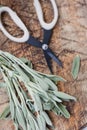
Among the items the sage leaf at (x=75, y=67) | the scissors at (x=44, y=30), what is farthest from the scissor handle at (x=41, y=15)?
the sage leaf at (x=75, y=67)

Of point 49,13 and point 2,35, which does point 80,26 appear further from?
point 2,35

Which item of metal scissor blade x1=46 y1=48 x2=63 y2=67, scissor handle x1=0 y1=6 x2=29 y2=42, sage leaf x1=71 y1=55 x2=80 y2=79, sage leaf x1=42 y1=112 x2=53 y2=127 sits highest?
scissor handle x1=0 y1=6 x2=29 y2=42

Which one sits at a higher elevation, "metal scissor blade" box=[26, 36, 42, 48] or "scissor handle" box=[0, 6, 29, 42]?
"scissor handle" box=[0, 6, 29, 42]

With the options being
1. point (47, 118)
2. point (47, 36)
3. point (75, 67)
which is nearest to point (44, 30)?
point (47, 36)

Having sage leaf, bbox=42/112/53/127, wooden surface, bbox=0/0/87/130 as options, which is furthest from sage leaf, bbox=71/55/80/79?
sage leaf, bbox=42/112/53/127

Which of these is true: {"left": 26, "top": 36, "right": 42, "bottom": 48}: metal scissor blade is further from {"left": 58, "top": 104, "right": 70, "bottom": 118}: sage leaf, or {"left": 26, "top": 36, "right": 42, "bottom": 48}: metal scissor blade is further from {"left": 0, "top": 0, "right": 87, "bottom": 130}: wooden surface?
{"left": 58, "top": 104, "right": 70, "bottom": 118}: sage leaf
